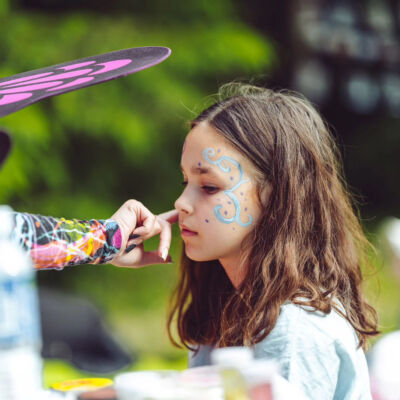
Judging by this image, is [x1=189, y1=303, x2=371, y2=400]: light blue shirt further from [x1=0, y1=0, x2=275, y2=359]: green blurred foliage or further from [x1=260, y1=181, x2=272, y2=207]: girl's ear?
[x1=0, y1=0, x2=275, y2=359]: green blurred foliage

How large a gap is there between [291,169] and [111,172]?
3.56 meters

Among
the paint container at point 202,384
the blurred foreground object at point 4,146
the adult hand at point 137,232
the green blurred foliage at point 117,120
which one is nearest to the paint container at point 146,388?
the paint container at point 202,384

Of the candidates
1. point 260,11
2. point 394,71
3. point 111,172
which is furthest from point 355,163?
point 111,172

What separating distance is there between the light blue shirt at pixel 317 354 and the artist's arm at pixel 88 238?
0.27 metres

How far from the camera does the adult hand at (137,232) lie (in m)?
1.12

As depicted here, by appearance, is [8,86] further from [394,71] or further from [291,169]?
[394,71]

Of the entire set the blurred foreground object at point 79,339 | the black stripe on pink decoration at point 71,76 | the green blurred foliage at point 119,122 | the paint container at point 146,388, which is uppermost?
the black stripe on pink decoration at point 71,76

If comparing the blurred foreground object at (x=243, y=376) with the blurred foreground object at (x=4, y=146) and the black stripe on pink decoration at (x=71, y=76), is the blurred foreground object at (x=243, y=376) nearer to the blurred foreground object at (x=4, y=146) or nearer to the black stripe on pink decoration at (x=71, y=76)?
the black stripe on pink decoration at (x=71, y=76)

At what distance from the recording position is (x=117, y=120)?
4.18 m

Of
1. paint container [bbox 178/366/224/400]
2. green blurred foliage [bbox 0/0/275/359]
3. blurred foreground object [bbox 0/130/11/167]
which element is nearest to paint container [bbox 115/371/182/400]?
paint container [bbox 178/366/224/400]

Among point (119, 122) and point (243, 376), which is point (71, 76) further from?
point (119, 122)

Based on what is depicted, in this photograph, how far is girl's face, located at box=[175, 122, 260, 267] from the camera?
1.24m

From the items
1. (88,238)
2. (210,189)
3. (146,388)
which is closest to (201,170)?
(210,189)

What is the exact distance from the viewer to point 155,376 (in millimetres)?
838
